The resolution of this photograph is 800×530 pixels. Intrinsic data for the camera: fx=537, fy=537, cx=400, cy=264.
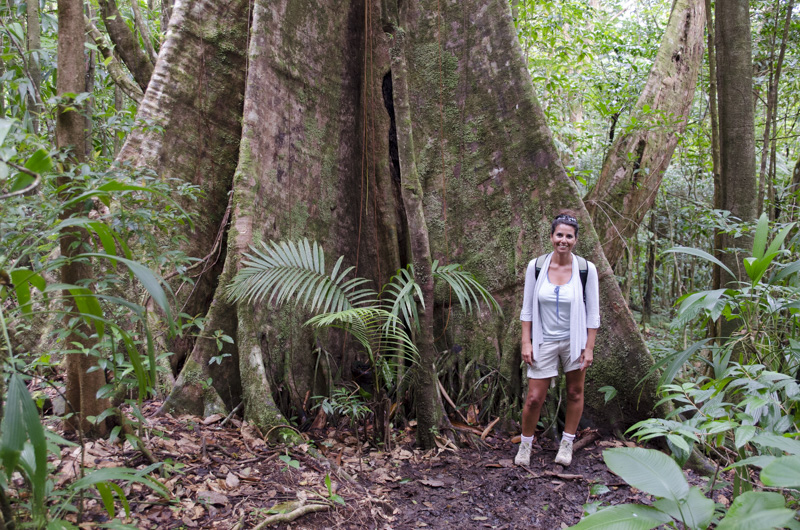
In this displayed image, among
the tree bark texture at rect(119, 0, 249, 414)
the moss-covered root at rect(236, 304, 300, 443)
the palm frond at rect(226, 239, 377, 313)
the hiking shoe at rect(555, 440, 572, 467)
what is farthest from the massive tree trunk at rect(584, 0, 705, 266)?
the moss-covered root at rect(236, 304, 300, 443)

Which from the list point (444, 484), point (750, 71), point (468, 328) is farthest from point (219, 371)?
point (750, 71)

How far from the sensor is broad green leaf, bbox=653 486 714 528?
1.49m

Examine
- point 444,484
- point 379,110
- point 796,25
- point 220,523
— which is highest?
point 796,25

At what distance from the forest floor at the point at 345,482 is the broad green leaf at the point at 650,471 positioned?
59.0 inches

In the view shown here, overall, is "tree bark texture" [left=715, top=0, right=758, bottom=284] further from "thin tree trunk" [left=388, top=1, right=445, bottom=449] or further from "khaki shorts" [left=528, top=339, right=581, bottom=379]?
"thin tree trunk" [left=388, top=1, right=445, bottom=449]

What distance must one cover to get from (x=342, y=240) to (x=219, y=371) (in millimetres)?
1489

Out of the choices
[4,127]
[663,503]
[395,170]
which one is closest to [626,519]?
[663,503]

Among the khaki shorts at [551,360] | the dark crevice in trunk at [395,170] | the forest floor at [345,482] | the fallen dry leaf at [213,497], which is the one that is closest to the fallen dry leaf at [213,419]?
the forest floor at [345,482]

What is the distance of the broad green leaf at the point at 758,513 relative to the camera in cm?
126

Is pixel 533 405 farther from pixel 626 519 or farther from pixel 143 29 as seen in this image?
pixel 143 29

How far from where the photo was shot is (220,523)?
2.30m

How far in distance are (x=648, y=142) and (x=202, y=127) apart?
14.5 feet

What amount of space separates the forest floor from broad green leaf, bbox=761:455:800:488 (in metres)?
1.92

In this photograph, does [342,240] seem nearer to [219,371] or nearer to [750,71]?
[219,371]
